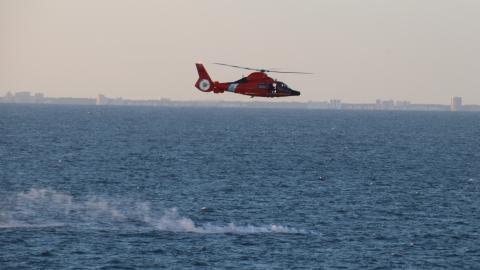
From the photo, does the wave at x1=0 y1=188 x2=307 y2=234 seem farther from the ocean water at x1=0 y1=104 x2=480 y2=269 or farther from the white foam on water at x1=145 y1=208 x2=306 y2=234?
the ocean water at x1=0 y1=104 x2=480 y2=269

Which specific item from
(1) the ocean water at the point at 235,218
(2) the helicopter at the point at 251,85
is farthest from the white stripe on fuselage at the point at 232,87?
(1) the ocean water at the point at 235,218

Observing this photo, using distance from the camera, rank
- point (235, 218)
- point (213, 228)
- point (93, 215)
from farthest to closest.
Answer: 1. point (93, 215)
2. point (235, 218)
3. point (213, 228)

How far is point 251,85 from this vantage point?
257 ft

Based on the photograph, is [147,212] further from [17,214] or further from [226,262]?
[226,262]

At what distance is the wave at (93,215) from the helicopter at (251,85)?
97.1ft

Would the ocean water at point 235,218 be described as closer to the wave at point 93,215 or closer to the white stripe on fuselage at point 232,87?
the wave at point 93,215

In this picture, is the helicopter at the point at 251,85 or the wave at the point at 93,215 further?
the wave at the point at 93,215

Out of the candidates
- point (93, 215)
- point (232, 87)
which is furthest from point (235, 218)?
point (232, 87)

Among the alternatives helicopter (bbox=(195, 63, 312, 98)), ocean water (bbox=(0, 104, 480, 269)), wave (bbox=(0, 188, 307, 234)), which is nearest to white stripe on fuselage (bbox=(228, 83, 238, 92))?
helicopter (bbox=(195, 63, 312, 98))

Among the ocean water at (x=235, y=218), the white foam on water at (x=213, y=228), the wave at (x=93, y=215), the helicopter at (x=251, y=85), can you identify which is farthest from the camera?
the wave at (x=93, y=215)

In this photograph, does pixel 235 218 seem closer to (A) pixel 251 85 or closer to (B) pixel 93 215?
(B) pixel 93 215

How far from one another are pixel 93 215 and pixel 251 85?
46478mm

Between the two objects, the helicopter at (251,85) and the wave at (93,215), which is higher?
the helicopter at (251,85)

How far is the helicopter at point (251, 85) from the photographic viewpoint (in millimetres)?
77125
